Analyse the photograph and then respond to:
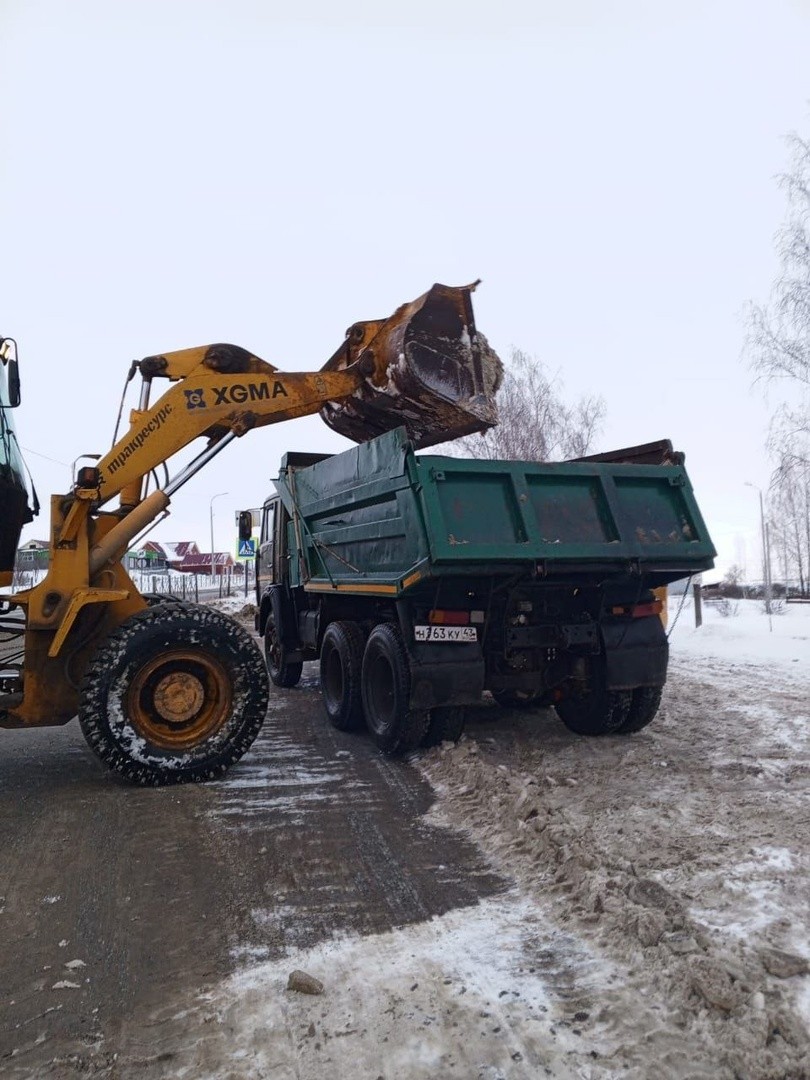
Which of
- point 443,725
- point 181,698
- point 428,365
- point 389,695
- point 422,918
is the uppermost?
point 428,365

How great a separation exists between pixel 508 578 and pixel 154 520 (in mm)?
2860

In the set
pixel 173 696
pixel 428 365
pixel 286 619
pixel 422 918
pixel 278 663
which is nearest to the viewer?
pixel 422 918

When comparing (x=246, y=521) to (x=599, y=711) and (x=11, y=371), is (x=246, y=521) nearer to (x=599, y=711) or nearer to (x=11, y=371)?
(x=11, y=371)

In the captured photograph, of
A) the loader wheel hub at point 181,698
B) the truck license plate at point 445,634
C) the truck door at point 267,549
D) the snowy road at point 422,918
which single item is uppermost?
the truck door at point 267,549

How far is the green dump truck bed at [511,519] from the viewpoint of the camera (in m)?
Answer: 5.42

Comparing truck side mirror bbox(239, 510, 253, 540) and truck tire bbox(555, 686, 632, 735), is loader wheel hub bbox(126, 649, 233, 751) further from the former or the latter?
truck side mirror bbox(239, 510, 253, 540)

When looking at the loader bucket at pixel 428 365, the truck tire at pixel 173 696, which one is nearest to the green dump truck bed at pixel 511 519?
the loader bucket at pixel 428 365

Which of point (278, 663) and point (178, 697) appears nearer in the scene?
point (178, 697)

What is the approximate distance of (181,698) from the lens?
544 cm

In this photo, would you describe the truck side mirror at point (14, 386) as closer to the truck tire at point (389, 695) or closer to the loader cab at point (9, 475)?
the loader cab at point (9, 475)

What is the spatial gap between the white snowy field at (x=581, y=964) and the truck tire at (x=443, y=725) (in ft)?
3.14

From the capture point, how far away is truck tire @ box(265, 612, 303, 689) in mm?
9516

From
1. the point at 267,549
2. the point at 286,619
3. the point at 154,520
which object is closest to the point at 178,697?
the point at 154,520

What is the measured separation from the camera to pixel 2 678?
5.57 m
